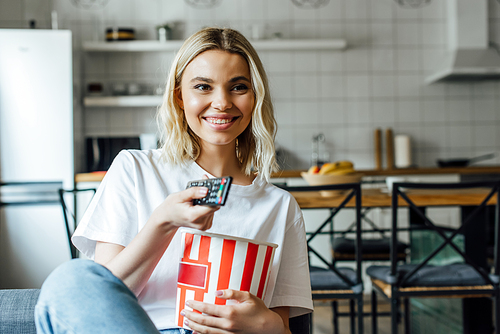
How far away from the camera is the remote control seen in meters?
0.55

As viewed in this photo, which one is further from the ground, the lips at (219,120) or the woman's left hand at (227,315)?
the lips at (219,120)

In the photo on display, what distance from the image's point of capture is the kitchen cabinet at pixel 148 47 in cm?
335

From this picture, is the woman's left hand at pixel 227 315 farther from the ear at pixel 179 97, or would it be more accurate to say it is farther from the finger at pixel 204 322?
the ear at pixel 179 97

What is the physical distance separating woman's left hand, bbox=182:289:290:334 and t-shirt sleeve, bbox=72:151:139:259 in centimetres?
22

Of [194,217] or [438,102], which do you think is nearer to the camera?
[194,217]

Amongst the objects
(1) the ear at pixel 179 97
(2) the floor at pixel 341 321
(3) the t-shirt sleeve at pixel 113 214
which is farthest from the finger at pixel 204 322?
(2) the floor at pixel 341 321

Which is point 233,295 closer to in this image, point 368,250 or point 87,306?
point 87,306

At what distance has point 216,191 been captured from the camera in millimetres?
564

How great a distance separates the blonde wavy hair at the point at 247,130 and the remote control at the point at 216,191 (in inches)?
11.9

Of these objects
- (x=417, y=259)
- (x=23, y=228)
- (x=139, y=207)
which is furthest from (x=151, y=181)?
(x=23, y=228)

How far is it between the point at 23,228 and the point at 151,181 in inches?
98.6

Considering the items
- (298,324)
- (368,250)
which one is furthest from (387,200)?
(298,324)

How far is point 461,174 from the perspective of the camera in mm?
3141

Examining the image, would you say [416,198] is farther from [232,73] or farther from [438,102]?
[438,102]
